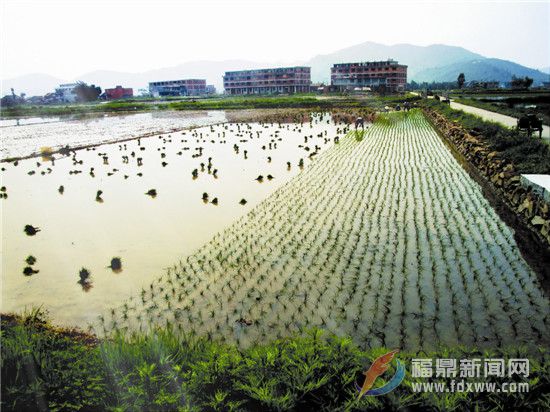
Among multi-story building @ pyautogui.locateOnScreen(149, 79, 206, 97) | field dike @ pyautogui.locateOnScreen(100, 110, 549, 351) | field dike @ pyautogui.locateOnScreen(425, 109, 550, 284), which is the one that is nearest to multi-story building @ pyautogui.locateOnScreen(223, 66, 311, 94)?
multi-story building @ pyautogui.locateOnScreen(149, 79, 206, 97)

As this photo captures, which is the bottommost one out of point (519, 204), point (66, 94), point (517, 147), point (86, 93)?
point (519, 204)

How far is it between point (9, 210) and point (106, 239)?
5239mm

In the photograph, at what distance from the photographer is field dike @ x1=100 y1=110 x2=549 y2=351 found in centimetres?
571

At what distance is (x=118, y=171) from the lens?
58.5ft

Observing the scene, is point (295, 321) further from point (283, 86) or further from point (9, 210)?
point (283, 86)

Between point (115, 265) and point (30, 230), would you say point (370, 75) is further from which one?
point (115, 265)

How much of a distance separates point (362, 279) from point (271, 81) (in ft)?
399

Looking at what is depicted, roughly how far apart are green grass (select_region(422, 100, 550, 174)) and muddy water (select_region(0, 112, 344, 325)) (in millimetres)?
7658

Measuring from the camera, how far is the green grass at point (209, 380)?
3.64 m

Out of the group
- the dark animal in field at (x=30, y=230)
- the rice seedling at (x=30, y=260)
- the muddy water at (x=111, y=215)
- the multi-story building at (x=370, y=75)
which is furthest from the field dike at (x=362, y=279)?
the multi-story building at (x=370, y=75)

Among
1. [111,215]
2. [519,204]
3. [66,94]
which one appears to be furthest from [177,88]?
[519,204]

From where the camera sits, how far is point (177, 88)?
134500mm

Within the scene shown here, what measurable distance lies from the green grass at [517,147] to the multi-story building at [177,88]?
127 meters

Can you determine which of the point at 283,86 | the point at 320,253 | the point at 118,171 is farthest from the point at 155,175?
the point at 283,86
